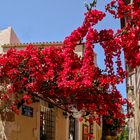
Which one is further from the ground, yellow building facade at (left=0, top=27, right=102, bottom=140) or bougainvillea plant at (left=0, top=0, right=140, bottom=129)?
bougainvillea plant at (left=0, top=0, right=140, bottom=129)

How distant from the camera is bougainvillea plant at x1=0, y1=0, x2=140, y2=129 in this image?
387 inches

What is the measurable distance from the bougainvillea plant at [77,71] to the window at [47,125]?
4171 mm

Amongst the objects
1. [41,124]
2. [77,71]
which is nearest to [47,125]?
[41,124]

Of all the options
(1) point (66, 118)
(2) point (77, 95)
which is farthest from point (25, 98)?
(1) point (66, 118)

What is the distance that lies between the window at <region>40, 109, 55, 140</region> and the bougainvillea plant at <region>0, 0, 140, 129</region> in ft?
13.7

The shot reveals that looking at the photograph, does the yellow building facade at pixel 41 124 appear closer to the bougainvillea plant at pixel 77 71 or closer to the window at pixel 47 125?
the window at pixel 47 125

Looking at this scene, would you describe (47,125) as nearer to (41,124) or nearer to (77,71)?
(41,124)

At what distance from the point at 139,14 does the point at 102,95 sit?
11.9 feet

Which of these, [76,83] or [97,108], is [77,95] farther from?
[76,83]

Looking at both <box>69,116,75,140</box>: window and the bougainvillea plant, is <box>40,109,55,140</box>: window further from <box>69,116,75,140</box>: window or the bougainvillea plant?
the bougainvillea plant

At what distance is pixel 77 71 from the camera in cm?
1059

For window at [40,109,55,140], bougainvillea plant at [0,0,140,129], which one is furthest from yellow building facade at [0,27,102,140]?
bougainvillea plant at [0,0,140,129]

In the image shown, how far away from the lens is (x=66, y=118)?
771 inches

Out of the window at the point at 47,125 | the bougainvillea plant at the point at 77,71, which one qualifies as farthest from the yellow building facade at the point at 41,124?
the bougainvillea plant at the point at 77,71
